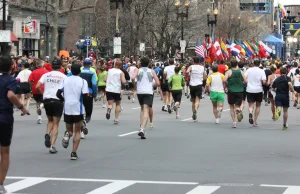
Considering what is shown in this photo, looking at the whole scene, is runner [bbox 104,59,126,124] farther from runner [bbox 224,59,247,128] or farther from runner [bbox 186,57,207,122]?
runner [bbox 224,59,247,128]

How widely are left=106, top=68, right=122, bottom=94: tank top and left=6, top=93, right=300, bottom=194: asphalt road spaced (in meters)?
1.06

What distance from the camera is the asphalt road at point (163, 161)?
36.5 ft

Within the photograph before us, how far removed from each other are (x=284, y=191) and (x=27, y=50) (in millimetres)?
48973

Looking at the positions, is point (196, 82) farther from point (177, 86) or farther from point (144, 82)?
point (144, 82)

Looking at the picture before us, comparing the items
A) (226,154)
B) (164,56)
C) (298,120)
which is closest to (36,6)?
(164,56)

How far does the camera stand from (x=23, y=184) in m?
11.3

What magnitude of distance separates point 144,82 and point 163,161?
4847 mm

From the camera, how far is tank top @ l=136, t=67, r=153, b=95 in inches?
732

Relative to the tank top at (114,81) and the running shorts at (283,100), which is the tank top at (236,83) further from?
the tank top at (114,81)

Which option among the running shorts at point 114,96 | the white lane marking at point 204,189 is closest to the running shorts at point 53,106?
the white lane marking at point 204,189

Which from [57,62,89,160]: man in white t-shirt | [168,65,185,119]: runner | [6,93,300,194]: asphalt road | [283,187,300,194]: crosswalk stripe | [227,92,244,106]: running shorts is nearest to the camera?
[283,187,300,194]: crosswalk stripe

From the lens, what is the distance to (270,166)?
13.5 meters

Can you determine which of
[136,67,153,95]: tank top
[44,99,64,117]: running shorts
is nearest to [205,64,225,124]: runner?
[136,67,153,95]: tank top

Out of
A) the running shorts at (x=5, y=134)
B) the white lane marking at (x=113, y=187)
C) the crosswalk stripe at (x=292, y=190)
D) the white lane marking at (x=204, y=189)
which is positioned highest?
the running shorts at (x=5, y=134)
